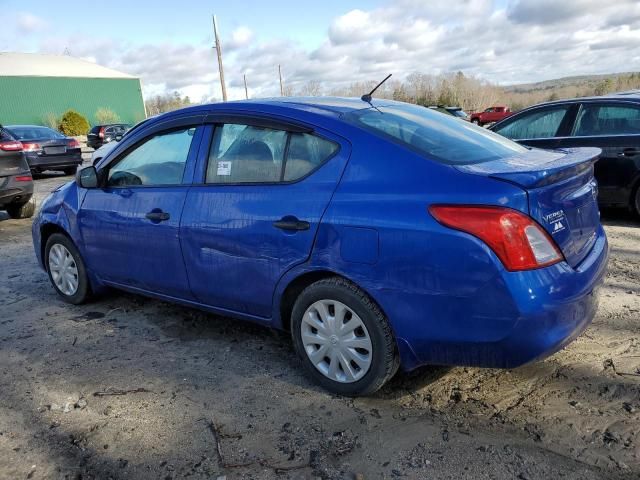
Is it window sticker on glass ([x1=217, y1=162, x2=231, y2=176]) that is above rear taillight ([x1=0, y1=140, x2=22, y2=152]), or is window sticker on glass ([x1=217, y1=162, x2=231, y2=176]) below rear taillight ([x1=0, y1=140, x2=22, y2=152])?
below

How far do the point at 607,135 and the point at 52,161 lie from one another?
13496mm

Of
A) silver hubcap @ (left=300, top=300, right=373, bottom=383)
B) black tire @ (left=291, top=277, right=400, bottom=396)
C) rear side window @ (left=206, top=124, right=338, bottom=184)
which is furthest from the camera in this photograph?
rear side window @ (left=206, top=124, right=338, bottom=184)

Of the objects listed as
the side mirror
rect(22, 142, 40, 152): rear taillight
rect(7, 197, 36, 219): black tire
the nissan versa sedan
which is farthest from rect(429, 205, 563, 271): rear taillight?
rect(22, 142, 40, 152): rear taillight

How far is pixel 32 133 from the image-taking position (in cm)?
1511

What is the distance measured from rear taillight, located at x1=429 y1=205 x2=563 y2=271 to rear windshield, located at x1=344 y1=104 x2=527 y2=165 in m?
0.39

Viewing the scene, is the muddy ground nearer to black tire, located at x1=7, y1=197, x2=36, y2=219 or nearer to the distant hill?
black tire, located at x1=7, y1=197, x2=36, y2=219

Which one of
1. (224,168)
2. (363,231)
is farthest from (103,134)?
(363,231)

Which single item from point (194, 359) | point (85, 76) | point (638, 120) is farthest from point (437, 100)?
point (194, 359)

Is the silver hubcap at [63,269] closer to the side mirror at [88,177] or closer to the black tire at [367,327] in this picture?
the side mirror at [88,177]

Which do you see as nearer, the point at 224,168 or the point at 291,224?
the point at 291,224

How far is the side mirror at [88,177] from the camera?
13.5 ft

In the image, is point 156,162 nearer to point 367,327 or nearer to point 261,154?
point 261,154

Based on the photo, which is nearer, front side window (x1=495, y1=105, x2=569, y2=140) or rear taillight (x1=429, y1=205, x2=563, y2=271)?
rear taillight (x1=429, y1=205, x2=563, y2=271)

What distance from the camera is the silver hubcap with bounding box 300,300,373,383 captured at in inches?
112
